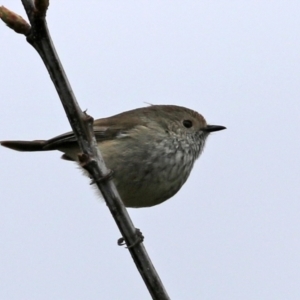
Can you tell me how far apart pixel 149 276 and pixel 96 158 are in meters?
0.74

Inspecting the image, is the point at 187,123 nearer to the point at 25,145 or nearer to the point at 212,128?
the point at 212,128

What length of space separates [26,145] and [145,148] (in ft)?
4.27

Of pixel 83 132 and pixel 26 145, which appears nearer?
pixel 83 132

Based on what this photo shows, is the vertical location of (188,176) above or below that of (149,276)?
above

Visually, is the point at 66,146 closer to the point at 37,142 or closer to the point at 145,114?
the point at 37,142

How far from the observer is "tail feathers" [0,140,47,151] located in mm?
6305

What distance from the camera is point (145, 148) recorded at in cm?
571

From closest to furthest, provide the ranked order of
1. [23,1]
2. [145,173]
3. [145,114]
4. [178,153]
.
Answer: [23,1] < [145,173] < [178,153] < [145,114]

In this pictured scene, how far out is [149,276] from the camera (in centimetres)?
367

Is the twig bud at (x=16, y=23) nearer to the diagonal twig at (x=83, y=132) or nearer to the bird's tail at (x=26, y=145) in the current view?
the diagonal twig at (x=83, y=132)

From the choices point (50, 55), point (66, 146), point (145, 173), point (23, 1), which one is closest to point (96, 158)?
point (50, 55)

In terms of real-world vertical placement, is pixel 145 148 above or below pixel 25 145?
below

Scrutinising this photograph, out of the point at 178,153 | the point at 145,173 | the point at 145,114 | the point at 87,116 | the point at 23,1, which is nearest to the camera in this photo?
the point at 23,1

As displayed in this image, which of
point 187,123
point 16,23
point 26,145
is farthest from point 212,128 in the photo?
point 16,23
